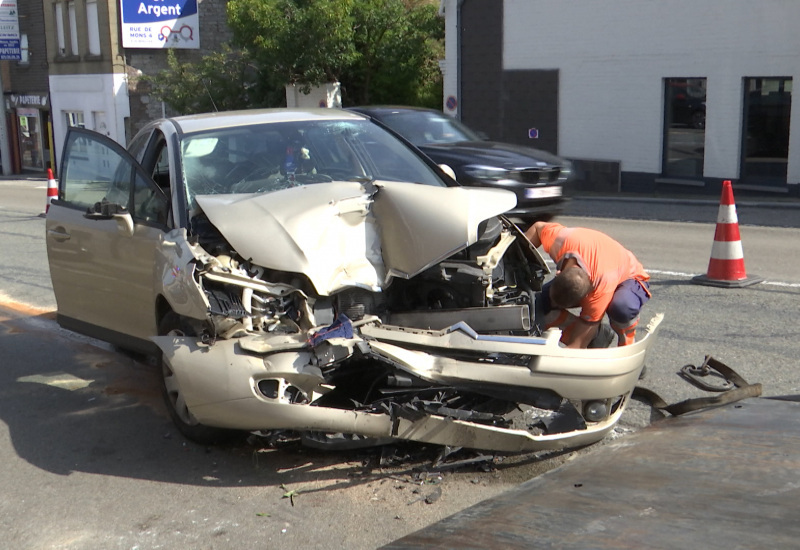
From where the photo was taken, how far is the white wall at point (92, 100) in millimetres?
33750

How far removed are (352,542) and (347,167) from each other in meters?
2.63

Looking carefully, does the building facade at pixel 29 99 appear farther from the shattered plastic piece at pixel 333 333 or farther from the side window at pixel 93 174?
the shattered plastic piece at pixel 333 333

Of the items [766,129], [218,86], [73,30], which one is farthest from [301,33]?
[73,30]

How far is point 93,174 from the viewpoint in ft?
21.5

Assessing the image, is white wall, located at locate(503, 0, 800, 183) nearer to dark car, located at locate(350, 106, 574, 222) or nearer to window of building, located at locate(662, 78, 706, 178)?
window of building, located at locate(662, 78, 706, 178)

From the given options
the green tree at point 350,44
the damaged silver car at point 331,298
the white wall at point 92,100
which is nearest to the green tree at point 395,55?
the green tree at point 350,44

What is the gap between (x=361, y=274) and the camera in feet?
16.4

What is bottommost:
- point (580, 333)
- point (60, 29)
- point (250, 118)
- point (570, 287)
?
point (580, 333)

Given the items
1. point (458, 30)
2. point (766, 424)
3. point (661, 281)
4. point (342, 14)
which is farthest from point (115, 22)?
point (766, 424)

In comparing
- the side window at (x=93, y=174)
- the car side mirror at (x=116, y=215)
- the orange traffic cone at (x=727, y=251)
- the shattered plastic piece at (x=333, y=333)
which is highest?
the side window at (x=93, y=174)

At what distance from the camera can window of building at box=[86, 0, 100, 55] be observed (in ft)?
112

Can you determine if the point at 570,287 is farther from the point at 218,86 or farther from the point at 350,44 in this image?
the point at 218,86

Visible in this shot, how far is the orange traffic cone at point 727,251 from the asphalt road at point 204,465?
0.44 meters

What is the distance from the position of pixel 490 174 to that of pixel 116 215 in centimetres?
658
